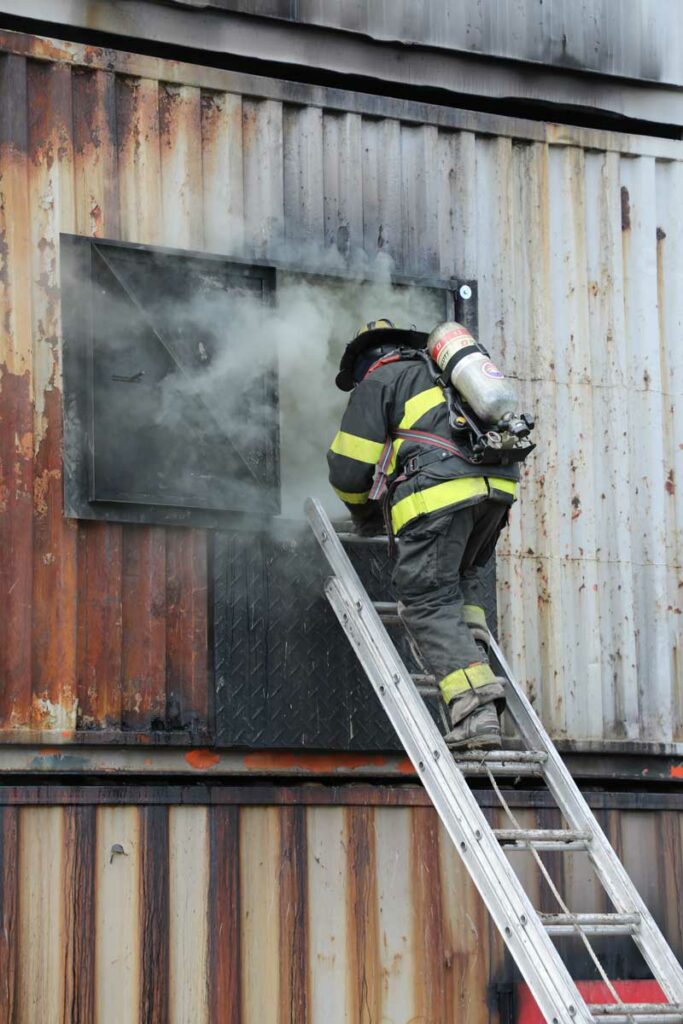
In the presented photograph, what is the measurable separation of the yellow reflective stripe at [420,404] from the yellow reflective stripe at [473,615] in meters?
0.87

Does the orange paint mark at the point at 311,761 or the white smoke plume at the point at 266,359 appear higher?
the white smoke plume at the point at 266,359

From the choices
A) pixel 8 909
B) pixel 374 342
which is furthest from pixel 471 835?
pixel 374 342

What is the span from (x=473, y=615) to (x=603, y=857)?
126cm

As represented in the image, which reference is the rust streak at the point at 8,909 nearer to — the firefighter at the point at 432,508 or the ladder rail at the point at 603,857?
→ the firefighter at the point at 432,508

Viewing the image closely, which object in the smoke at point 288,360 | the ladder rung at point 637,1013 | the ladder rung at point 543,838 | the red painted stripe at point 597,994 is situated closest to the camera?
the ladder rung at point 637,1013

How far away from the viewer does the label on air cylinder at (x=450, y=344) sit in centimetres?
688

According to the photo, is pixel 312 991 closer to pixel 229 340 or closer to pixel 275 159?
pixel 229 340

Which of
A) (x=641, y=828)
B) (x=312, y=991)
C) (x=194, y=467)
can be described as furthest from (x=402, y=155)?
(x=312, y=991)

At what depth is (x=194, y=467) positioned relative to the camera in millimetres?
7586

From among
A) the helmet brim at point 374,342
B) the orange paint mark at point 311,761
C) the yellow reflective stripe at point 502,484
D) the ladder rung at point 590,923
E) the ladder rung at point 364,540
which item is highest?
the helmet brim at point 374,342

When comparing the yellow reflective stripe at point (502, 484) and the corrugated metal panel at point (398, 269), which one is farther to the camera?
the corrugated metal panel at point (398, 269)

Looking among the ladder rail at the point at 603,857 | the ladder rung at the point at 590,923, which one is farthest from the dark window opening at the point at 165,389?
the ladder rung at the point at 590,923

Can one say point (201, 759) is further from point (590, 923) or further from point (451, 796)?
point (590, 923)

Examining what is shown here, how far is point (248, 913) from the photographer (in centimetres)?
718
